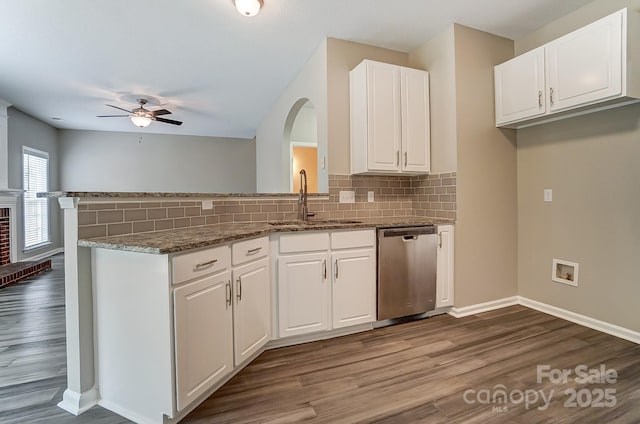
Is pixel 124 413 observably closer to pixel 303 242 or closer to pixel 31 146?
pixel 303 242

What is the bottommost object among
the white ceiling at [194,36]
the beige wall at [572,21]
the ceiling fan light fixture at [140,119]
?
the ceiling fan light fixture at [140,119]

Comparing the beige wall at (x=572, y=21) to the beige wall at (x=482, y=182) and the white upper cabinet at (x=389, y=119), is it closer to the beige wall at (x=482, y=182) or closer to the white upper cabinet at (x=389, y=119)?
the beige wall at (x=482, y=182)

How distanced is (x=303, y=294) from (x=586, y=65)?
2.58 m

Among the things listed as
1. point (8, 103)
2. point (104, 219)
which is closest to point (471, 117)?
point (104, 219)

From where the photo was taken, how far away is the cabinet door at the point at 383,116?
2695 mm

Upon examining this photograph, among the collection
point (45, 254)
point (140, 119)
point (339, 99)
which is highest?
point (140, 119)

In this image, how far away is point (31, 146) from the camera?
5.61 metres

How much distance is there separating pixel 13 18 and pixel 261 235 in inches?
115

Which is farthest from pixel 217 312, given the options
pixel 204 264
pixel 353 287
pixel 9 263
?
pixel 9 263

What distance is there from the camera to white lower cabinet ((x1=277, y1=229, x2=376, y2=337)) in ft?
7.08

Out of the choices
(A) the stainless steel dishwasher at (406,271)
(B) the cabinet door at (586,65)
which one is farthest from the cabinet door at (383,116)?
(B) the cabinet door at (586,65)

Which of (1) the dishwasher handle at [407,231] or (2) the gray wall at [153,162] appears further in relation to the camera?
(2) the gray wall at [153,162]

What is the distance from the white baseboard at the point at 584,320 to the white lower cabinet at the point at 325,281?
1.62 meters

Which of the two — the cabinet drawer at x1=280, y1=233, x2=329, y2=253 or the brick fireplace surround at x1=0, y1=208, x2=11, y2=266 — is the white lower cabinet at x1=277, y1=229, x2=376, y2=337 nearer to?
the cabinet drawer at x1=280, y1=233, x2=329, y2=253
